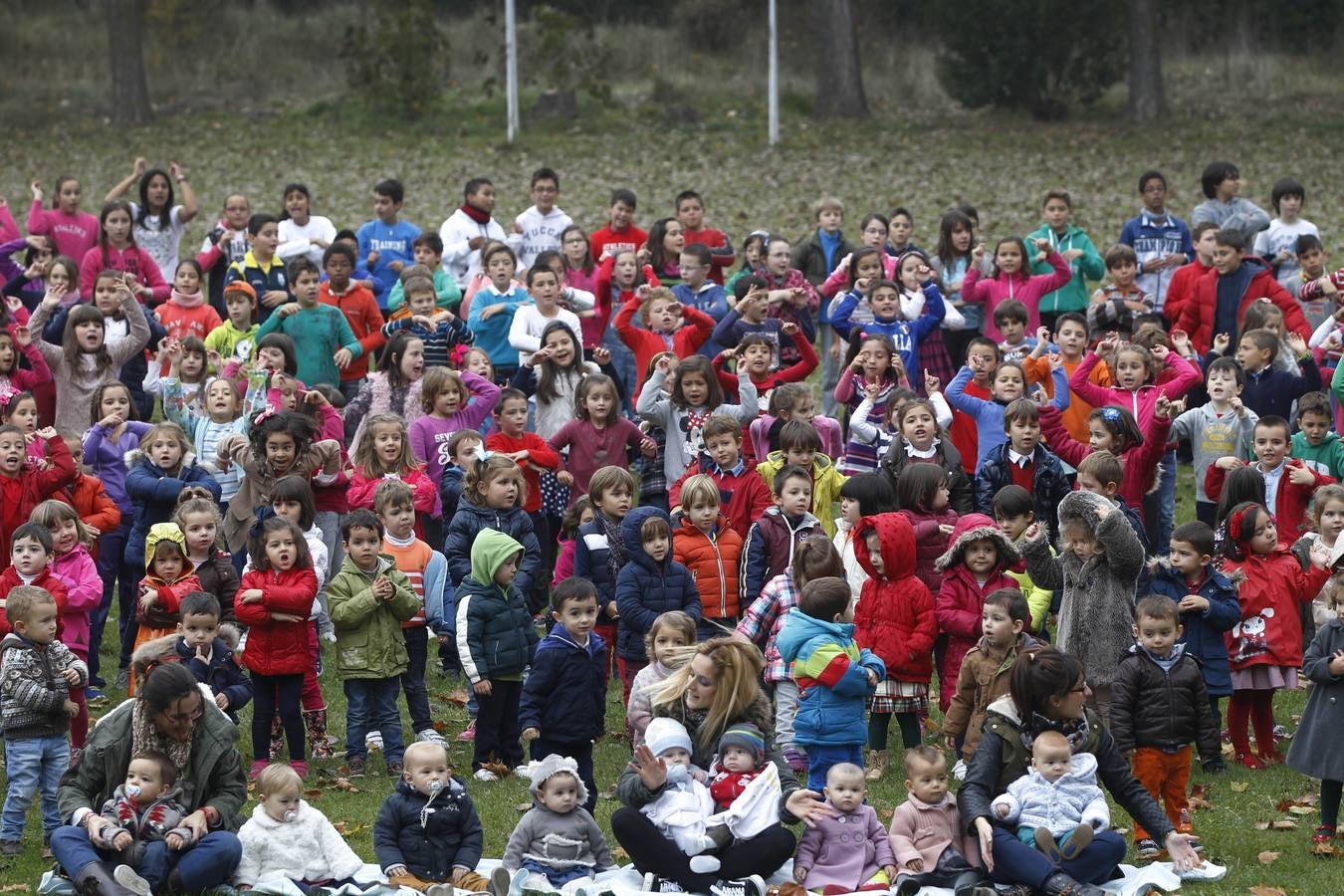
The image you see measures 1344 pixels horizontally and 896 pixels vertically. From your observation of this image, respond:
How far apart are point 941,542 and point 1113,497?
39.8 inches

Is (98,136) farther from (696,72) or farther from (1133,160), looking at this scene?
(1133,160)

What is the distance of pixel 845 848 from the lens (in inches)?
313

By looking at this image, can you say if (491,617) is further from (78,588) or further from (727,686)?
(78,588)

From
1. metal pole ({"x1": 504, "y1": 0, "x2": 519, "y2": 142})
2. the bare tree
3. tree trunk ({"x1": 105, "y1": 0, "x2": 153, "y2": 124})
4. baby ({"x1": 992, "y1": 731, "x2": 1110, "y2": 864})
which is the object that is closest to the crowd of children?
baby ({"x1": 992, "y1": 731, "x2": 1110, "y2": 864})

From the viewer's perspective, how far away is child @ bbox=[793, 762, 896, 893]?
25.9ft

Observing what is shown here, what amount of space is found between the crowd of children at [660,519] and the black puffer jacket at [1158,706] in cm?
2

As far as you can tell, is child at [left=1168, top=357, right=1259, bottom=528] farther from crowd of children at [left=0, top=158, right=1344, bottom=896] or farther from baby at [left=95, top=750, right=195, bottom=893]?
baby at [left=95, top=750, right=195, bottom=893]

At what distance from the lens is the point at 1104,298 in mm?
14352

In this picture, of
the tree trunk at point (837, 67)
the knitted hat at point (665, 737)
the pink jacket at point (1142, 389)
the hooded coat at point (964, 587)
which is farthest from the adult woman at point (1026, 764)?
the tree trunk at point (837, 67)

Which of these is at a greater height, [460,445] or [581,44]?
[581,44]

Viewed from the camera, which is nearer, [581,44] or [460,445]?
[460,445]

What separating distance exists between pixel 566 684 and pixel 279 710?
5.69 feet

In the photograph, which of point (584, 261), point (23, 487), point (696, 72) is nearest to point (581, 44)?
point (696, 72)

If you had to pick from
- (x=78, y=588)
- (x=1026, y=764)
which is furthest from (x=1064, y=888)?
(x=78, y=588)
